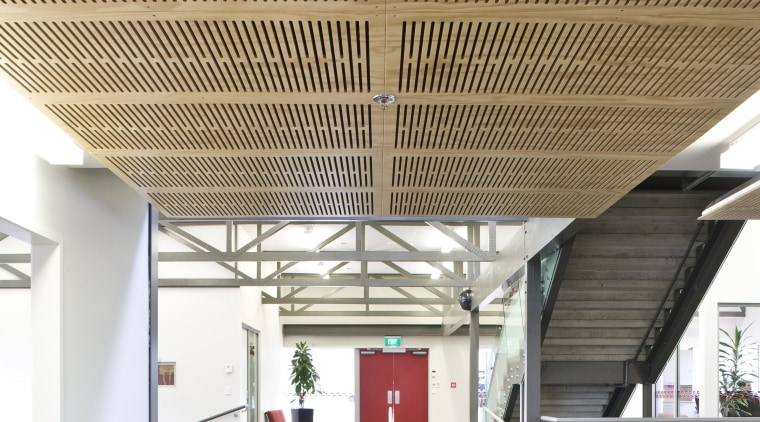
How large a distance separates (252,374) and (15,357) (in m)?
3.91

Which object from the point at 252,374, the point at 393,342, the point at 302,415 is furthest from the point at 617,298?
the point at 393,342

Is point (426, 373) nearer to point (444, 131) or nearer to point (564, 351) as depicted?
point (564, 351)

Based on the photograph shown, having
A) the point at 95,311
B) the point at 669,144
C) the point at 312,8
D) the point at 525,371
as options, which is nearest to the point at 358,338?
the point at 525,371

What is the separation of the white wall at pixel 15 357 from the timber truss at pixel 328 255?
1.93 metres

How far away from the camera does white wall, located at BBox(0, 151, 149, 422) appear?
4234 millimetres

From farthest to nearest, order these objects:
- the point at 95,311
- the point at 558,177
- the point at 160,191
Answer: the point at 95,311
the point at 160,191
the point at 558,177

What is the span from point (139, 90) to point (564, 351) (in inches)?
250

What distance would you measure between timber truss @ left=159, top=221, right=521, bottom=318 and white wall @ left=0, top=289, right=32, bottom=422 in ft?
6.32

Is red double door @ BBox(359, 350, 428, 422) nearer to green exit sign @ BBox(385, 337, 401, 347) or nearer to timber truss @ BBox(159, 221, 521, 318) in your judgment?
green exit sign @ BBox(385, 337, 401, 347)

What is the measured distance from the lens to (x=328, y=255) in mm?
10188

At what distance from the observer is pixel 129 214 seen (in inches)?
226

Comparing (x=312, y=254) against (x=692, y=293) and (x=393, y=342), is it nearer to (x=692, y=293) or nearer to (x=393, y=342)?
(x=692, y=293)

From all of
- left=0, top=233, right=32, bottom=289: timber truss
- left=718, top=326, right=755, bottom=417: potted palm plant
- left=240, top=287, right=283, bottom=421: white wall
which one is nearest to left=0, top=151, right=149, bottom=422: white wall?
left=0, top=233, right=32, bottom=289: timber truss

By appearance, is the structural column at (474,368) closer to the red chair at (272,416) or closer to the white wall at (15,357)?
the red chair at (272,416)
